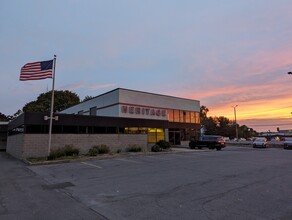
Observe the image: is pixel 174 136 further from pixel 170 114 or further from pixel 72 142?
pixel 72 142

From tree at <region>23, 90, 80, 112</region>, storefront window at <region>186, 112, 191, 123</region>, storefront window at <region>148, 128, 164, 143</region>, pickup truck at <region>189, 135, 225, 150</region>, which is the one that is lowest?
pickup truck at <region>189, 135, 225, 150</region>

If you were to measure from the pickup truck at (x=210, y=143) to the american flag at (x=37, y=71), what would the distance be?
2254cm

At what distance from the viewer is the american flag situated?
69.7 ft

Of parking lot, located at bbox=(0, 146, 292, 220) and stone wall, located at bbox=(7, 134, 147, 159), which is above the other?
stone wall, located at bbox=(7, 134, 147, 159)

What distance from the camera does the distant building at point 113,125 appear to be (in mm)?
23516

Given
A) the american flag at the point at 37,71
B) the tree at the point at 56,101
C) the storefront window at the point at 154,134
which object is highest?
the tree at the point at 56,101

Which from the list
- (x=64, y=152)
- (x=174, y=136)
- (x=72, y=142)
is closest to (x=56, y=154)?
(x=64, y=152)

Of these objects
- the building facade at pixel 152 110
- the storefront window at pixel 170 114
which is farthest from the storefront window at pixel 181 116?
the storefront window at pixel 170 114

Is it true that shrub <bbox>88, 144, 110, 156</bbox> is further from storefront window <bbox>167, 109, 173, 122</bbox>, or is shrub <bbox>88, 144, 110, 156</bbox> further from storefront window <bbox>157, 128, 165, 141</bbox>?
storefront window <bbox>167, 109, 173, 122</bbox>

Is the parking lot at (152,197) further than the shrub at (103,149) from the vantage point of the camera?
No

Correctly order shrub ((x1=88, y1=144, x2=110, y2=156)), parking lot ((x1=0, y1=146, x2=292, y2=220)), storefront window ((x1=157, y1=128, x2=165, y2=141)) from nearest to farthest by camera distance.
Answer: parking lot ((x1=0, y1=146, x2=292, y2=220)) → shrub ((x1=88, y1=144, x2=110, y2=156)) → storefront window ((x1=157, y1=128, x2=165, y2=141))

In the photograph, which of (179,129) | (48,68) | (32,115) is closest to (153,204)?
(48,68)

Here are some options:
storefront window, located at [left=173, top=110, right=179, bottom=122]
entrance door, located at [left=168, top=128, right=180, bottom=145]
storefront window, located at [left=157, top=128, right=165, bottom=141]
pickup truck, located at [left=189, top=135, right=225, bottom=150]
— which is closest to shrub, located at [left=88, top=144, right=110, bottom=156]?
storefront window, located at [left=157, top=128, right=165, bottom=141]

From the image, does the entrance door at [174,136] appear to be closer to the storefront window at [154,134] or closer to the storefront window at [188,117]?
the storefront window at [188,117]
